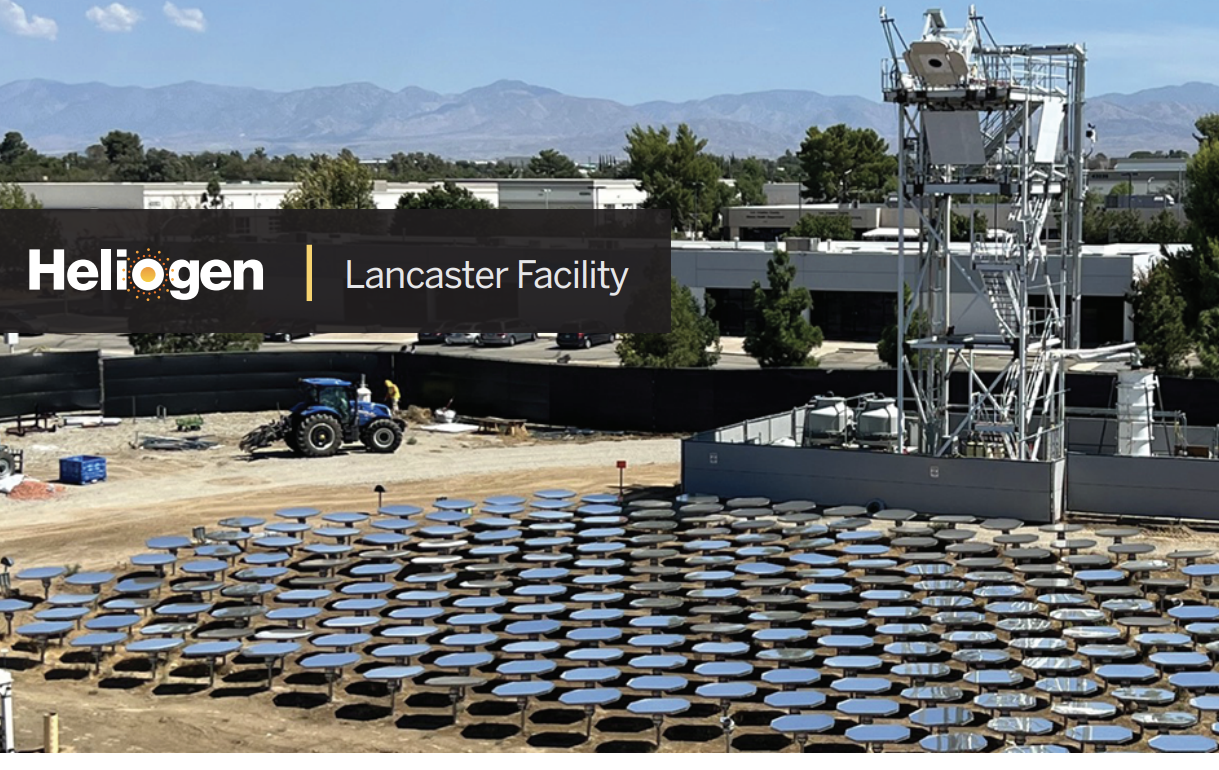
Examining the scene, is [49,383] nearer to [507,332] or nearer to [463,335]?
[463,335]

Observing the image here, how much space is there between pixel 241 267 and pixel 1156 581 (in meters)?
45.5

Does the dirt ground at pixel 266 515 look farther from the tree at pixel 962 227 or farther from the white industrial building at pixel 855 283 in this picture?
the tree at pixel 962 227

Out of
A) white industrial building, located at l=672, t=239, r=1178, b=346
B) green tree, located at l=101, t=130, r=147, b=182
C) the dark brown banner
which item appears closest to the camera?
white industrial building, located at l=672, t=239, r=1178, b=346

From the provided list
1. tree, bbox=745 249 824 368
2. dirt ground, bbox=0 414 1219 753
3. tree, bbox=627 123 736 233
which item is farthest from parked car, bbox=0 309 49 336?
tree, bbox=627 123 736 233

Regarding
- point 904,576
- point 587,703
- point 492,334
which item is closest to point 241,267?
point 492,334

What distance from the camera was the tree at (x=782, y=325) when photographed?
174 ft

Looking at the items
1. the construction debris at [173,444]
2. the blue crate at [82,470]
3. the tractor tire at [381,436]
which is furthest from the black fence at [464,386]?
the blue crate at [82,470]

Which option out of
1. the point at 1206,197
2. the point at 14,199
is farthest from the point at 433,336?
the point at 14,199

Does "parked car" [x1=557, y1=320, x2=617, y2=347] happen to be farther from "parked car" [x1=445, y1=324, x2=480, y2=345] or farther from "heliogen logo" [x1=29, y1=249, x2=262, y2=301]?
"heliogen logo" [x1=29, y1=249, x2=262, y2=301]

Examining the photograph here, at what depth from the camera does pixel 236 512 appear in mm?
36781

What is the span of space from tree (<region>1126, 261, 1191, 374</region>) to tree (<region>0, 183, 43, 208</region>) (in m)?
60.7

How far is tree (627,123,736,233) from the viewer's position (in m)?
121

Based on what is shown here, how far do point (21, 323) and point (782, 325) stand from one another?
35804 millimetres

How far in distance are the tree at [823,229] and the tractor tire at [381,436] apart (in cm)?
5281
